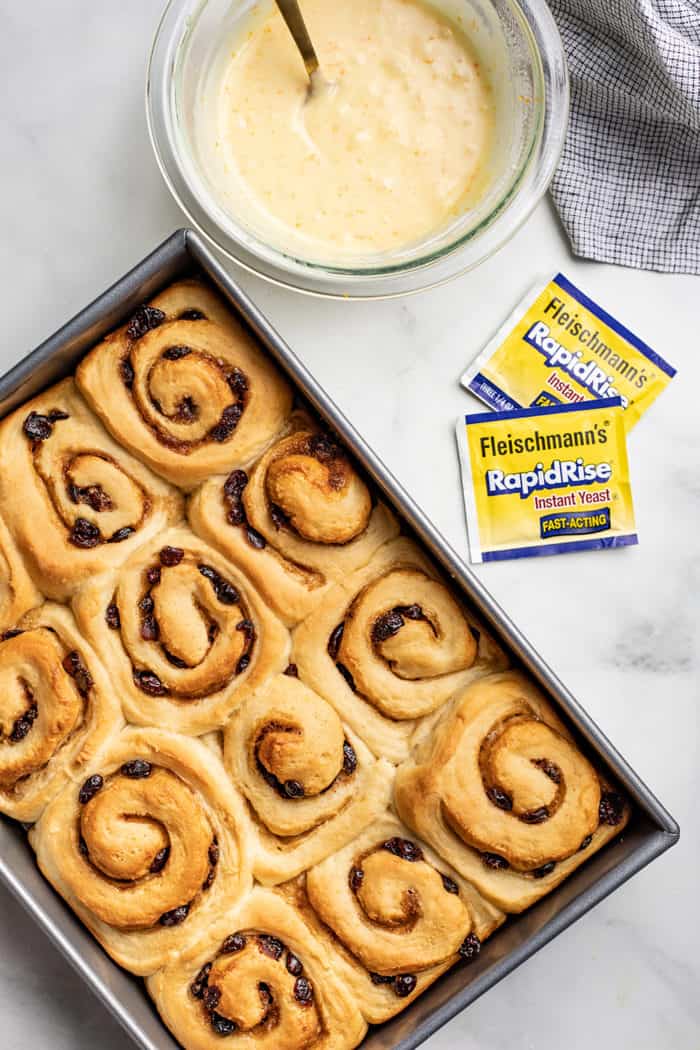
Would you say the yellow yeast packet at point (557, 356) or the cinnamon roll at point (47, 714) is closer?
the cinnamon roll at point (47, 714)

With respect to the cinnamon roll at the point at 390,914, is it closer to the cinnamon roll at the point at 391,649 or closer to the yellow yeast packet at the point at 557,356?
the cinnamon roll at the point at 391,649

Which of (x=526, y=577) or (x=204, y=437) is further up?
(x=204, y=437)

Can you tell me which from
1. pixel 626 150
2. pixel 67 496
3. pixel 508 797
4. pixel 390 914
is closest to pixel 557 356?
pixel 626 150

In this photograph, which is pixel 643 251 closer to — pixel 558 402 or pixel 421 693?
pixel 558 402

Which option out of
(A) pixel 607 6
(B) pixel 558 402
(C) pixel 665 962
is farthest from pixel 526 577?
(A) pixel 607 6

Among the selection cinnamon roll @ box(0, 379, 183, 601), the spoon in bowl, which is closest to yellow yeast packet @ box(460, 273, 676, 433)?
the spoon in bowl

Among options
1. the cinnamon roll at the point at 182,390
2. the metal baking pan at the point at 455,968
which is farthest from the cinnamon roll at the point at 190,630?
the metal baking pan at the point at 455,968

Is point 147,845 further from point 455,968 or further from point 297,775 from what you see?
point 455,968
